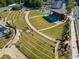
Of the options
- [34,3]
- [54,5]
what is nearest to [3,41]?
[34,3]

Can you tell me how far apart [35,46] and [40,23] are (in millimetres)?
25390

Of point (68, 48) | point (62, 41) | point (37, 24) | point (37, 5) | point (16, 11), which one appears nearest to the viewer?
point (68, 48)

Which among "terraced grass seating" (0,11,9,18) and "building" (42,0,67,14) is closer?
"terraced grass seating" (0,11,9,18)

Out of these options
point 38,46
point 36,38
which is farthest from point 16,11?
point 38,46

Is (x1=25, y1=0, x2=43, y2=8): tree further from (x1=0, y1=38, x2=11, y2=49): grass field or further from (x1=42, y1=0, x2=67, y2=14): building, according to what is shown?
(x1=0, y1=38, x2=11, y2=49): grass field

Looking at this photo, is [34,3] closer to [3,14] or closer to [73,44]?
[3,14]

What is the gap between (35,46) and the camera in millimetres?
76625

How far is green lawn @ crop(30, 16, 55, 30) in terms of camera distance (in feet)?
317

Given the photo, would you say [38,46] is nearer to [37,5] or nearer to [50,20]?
[50,20]

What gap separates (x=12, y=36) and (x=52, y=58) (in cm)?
2314

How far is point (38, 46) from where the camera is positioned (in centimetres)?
7631

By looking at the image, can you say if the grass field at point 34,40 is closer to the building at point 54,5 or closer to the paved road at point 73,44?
the paved road at point 73,44

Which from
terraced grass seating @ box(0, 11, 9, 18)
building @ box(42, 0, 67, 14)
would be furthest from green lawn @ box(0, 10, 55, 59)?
building @ box(42, 0, 67, 14)
